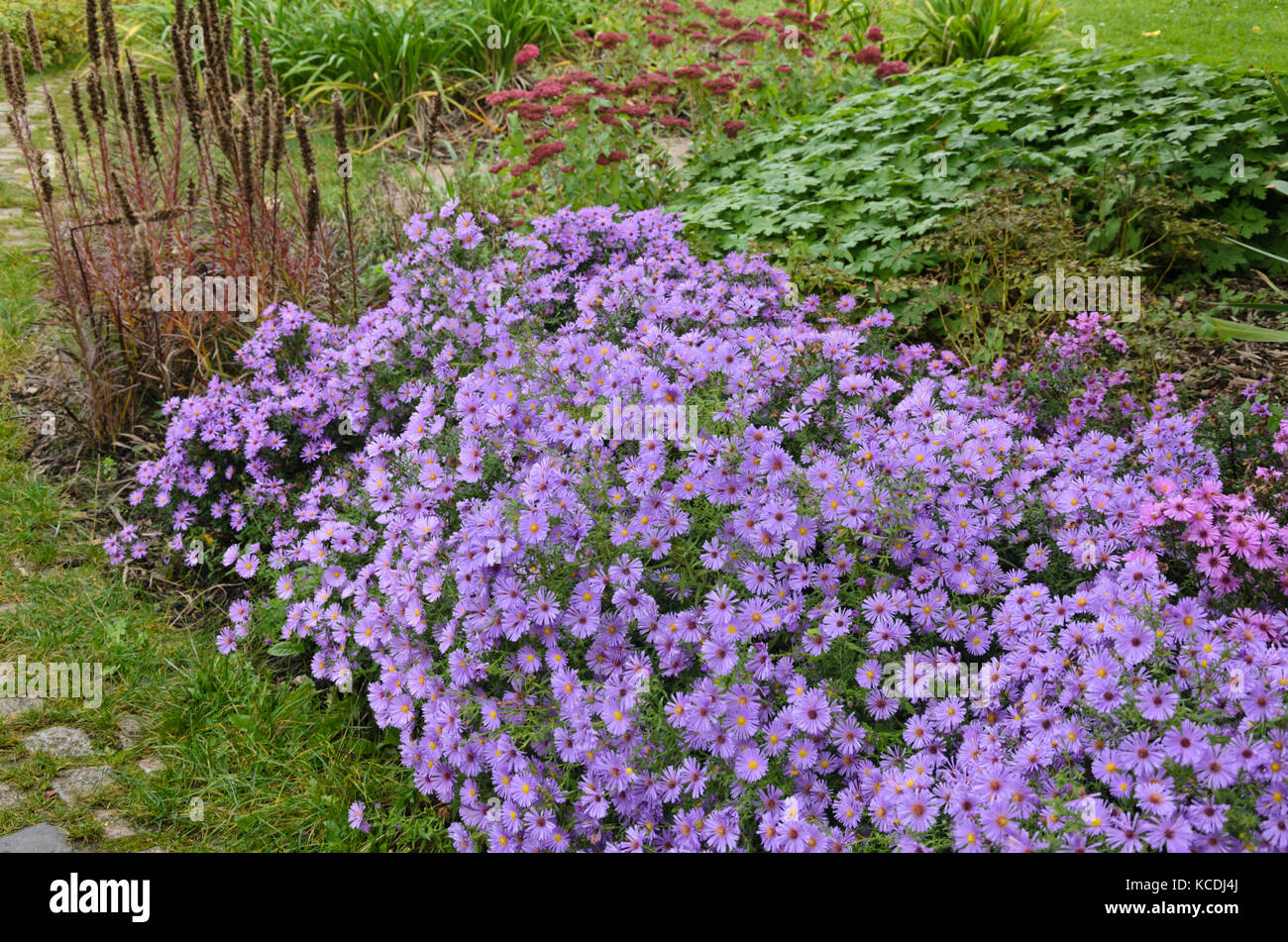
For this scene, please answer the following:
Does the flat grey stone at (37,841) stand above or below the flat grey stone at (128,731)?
above

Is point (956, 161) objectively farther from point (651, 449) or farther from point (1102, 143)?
point (651, 449)

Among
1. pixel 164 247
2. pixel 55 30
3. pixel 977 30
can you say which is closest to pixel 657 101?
pixel 164 247

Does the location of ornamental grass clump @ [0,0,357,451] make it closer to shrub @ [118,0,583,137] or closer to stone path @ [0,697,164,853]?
stone path @ [0,697,164,853]

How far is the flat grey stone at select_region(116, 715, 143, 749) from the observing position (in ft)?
8.86

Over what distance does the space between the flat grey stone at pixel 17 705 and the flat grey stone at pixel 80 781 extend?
1.02ft

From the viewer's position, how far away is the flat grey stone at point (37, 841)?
7.47ft

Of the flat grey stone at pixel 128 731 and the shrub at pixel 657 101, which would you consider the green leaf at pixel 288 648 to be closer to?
the flat grey stone at pixel 128 731

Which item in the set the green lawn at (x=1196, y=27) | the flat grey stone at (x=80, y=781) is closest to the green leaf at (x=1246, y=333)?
the flat grey stone at (x=80, y=781)

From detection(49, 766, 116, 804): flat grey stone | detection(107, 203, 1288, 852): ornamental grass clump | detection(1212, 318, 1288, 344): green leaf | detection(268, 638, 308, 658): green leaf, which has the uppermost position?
detection(1212, 318, 1288, 344): green leaf

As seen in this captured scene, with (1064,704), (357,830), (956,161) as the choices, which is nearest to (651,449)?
(1064,704)

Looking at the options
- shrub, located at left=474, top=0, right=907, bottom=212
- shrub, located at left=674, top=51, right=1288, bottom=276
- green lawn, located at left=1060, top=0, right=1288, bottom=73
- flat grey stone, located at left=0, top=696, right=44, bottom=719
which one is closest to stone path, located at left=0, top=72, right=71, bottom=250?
shrub, located at left=474, top=0, right=907, bottom=212

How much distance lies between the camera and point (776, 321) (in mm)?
3168

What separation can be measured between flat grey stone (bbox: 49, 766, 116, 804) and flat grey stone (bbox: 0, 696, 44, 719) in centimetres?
31

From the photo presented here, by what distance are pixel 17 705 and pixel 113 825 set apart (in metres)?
0.63
